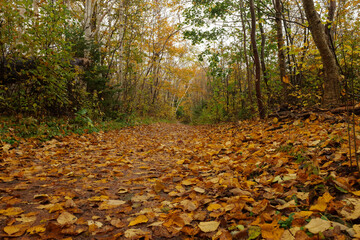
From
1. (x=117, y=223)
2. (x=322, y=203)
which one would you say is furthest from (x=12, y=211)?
(x=322, y=203)

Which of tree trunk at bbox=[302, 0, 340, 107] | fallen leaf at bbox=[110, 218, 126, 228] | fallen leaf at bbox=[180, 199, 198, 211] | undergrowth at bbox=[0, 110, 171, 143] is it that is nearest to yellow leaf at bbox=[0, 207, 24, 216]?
fallen leaf at bbox=[110, 218, 126, 228]

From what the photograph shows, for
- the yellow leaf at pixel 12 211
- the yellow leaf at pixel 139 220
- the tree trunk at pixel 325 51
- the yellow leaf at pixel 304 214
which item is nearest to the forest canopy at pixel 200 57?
the tree trunk at pixel 325 51

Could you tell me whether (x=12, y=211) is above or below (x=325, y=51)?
below

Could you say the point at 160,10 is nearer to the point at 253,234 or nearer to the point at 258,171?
the point at 258,171

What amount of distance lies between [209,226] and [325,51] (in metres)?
4.49

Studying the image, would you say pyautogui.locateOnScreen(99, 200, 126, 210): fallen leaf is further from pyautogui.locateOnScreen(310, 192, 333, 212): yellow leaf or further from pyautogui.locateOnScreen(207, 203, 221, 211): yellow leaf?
pyautogui.locateOnScreen(310, 192, 333, 212): yellow leaf

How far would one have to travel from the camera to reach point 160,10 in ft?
49.5

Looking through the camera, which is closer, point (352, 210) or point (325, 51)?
point (352, 210)

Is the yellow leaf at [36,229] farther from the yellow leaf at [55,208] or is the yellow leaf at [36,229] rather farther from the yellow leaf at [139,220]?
the yellow leaf at [139,220]

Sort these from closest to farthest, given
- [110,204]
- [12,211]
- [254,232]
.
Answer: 1. [254,232]
2. [12,211]
3. [110,204]

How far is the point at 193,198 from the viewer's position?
76.5 inches

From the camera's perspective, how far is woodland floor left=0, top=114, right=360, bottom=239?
4.29ft

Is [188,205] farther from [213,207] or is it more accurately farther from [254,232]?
[254,232]

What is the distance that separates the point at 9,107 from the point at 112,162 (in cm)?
387
